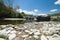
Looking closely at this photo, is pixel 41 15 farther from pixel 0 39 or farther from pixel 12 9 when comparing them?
pixel 0 39

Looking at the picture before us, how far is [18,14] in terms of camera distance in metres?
10.5

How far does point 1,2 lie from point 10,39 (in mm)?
8592

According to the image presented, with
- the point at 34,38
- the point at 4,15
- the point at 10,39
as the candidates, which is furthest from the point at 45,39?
the point at 4,15

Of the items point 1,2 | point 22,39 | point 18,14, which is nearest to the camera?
point 22,39

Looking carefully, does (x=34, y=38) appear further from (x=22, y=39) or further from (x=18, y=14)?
(x=18, y=14)

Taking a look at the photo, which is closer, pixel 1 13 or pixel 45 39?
pixel 45 39

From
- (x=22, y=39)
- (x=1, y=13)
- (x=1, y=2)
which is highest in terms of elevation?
(x=1, y=2)

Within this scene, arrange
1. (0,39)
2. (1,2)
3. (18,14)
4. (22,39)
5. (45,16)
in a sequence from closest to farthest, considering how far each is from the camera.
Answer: (0,39), (22,39), (45,16), (1,2), (18,14)

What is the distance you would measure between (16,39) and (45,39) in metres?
0.42

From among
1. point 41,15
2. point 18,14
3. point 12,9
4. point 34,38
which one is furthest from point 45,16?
point 34,38

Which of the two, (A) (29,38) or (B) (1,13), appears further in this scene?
Answer: (B) (1,13)

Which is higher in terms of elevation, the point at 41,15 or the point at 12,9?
the point at 12,9

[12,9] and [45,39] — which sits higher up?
[12,9]

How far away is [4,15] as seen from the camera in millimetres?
8844
